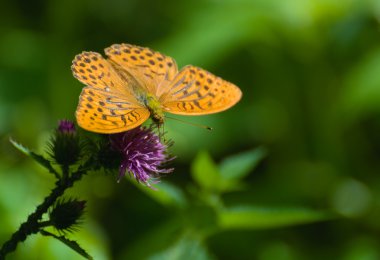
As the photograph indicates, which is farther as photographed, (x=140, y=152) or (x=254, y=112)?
(x=254, y=112)

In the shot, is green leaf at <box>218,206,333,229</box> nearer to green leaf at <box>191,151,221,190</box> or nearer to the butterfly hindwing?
green leaf at <box>191,151,221,190</box>

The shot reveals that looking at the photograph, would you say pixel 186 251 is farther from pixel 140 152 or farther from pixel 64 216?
pixel 64 216

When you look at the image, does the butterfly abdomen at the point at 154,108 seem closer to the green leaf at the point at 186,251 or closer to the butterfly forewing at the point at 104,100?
the butterfly forewing at the point at 104,100

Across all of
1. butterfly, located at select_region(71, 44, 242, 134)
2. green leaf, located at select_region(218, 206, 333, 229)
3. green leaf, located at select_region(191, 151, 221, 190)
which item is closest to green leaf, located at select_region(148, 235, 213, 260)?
green leaf, located at select_region(218, 206, 333, 229)

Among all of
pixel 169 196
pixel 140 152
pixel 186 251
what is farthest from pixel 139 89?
pixel 186 251

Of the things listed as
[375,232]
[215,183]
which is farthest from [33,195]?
[375,232]

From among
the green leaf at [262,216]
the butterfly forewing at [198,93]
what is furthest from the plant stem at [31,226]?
the green leaf at [262,216]
